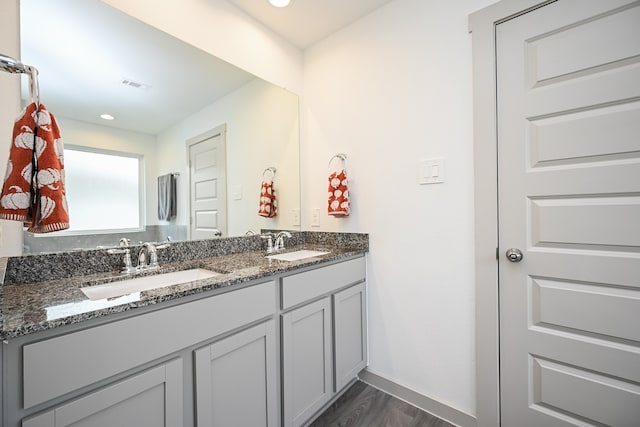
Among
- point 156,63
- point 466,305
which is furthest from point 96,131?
point 466,305

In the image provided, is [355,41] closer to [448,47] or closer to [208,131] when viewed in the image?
[448,47]

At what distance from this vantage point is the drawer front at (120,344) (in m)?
0.64

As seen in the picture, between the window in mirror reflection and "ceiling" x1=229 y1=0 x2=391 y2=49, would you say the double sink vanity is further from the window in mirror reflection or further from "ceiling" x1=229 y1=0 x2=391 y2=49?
"ceiling" x1=229 y1=0 x2=391 y2=49

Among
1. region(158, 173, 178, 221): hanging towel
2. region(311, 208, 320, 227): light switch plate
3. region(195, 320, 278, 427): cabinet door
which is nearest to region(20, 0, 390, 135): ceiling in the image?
region(158, 173, 178, 221): hanging towel

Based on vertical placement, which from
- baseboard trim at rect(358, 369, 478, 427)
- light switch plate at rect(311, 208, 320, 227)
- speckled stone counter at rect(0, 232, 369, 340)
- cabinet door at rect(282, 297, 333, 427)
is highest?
light switch plate at rect(311, 208, 320, 227)

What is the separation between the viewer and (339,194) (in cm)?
176

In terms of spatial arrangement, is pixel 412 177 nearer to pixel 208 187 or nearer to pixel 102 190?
pixel 208 187

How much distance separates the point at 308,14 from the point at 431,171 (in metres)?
1.28

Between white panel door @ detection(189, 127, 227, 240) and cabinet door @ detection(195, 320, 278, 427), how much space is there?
72cm

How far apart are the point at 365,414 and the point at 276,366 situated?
68 cm

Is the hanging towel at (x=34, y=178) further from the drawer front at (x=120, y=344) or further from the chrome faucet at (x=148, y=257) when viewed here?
the chrome faucet at (x=148, y=257)

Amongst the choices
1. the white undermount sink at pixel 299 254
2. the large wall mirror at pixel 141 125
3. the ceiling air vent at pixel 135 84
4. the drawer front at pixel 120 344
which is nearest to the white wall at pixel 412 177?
the white undermount sink at pixel 299 254

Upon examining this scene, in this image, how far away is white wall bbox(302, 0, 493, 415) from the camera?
140 cm

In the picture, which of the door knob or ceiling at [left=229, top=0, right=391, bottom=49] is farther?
ceiling at [left=229, top=0, right=391, bottom=49]
